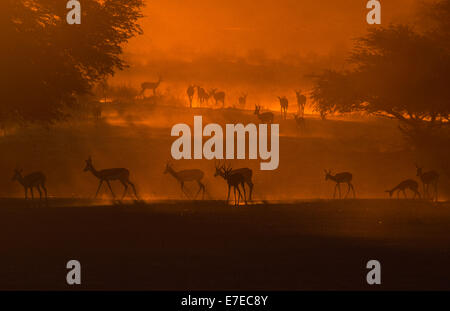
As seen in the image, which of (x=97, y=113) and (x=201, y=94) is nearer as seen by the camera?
(x=97, y=113)

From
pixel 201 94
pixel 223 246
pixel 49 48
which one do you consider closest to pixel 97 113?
pixel 201 94

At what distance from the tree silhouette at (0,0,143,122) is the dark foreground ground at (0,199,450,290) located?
380 cm

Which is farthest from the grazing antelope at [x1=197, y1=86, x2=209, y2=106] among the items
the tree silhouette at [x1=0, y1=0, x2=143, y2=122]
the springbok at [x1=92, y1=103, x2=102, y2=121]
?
the tree silhouette at [x1=0, y1=0, x2=143, y2=122]

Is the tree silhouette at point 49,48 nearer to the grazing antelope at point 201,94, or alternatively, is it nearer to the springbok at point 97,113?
the springbok at point 97,113

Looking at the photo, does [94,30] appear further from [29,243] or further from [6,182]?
[29,243]

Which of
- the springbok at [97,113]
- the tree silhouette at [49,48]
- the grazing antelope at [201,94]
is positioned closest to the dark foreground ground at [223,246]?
the tree silhouette at [49,48]

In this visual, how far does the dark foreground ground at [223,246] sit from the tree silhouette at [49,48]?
149 inches

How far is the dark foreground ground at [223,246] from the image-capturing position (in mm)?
17219

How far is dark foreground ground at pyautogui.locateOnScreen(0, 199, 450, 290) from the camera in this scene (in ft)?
56.5

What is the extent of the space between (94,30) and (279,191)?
12029 millimetres

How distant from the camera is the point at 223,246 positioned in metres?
21.4

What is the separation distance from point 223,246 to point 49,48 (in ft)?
47.5

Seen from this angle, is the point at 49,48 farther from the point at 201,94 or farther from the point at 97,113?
the point at 201,94

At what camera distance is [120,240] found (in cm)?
2248
